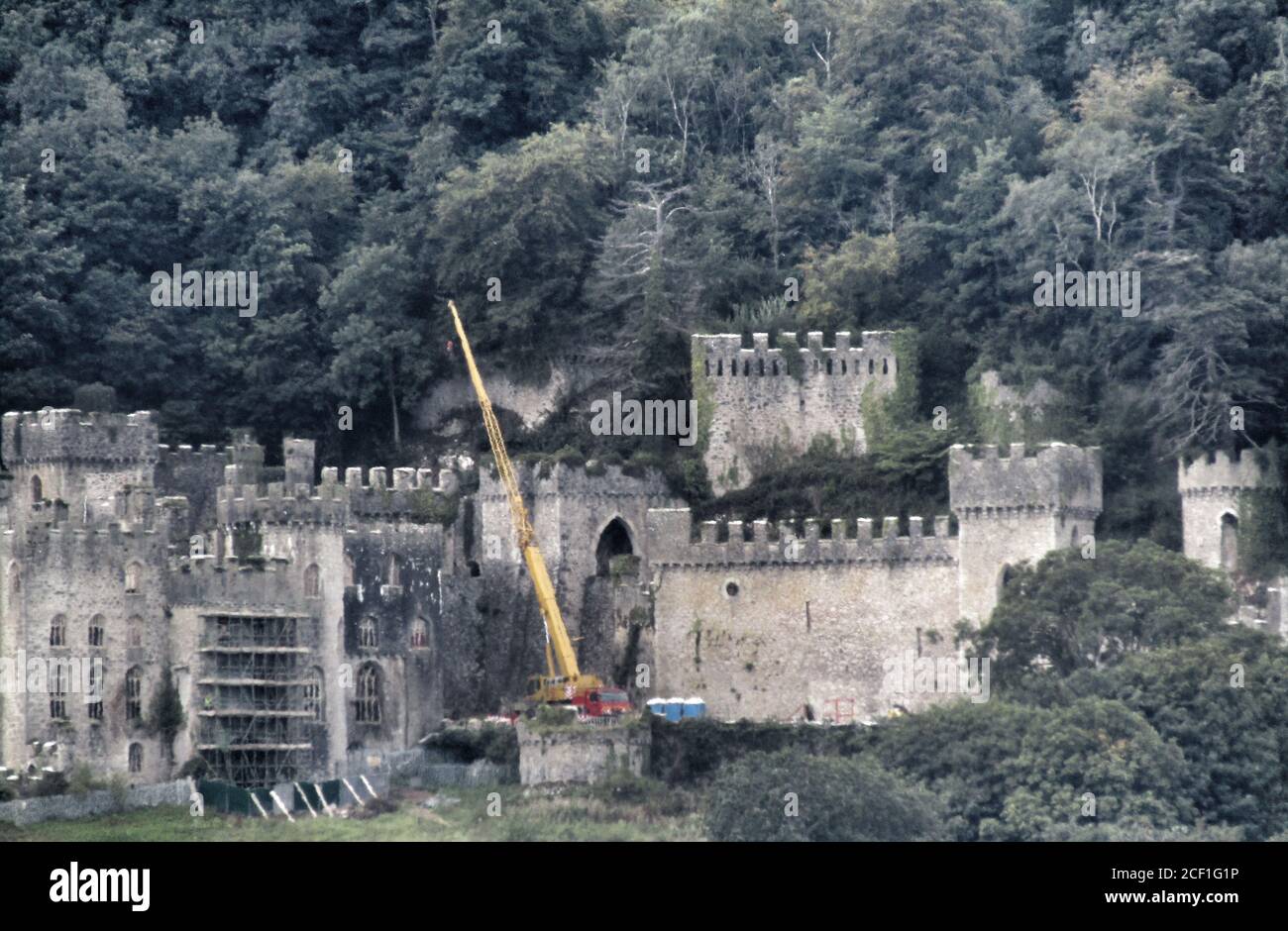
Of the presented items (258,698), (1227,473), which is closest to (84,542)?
(258,698)

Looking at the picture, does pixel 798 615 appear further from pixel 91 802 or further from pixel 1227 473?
pixel 91 802

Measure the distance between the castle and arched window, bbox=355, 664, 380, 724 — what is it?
0.07m

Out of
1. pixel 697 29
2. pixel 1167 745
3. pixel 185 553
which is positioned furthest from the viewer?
pixel 697 29

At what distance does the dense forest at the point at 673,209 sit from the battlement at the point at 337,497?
5929 millimetres

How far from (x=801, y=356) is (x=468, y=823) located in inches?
756

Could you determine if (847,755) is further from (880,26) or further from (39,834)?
(880,26)

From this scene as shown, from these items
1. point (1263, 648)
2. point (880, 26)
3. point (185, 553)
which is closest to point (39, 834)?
point (185, 553)

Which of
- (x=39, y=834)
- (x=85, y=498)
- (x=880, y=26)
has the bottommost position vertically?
(x=39, y=834)

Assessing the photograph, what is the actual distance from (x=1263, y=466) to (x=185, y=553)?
25623mm

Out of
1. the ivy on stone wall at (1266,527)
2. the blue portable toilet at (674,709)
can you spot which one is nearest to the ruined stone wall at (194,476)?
the blue portable toilet at (674,709)

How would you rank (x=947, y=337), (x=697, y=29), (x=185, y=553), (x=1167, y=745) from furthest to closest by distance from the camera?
(x=697, y=29) → (x=947, y=337) → (x=185, y=553) → (x=1167, y=745)

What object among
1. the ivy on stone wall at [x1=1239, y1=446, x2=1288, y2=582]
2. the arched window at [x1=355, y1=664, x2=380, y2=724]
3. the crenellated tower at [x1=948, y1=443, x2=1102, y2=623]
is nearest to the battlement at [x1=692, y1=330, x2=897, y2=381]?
the crenellated tower at [x1=948, y1=443, x2=1102, y2=623]

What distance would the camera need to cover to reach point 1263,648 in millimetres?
111438

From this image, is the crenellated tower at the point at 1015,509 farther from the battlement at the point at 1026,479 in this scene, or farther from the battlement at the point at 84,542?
the battlement at the point at 84,542
